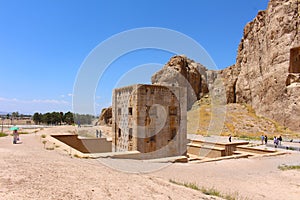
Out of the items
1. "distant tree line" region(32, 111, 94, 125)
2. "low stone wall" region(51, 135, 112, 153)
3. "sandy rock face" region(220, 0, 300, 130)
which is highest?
"sandy rock face" region(220, 0, 300, 130)

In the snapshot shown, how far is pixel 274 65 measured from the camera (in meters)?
37.6

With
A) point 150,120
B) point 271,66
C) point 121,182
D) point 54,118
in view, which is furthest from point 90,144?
point 54,118

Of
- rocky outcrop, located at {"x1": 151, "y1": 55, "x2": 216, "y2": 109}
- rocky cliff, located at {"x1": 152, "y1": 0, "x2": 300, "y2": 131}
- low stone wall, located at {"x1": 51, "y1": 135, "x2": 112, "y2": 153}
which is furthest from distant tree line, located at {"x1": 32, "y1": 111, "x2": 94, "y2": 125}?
low stone wall, located at {"x1": 51, "y1": 135, "x2": 112, "y2": 153}

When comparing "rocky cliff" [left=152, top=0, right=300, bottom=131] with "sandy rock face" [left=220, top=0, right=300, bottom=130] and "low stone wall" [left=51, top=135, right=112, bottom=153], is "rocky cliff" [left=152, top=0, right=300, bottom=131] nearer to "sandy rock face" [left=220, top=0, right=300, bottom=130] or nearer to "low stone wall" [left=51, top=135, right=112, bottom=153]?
"sandy rock face" [left=220, top=0, right=300, bottom=130]

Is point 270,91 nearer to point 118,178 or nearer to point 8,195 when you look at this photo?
point 118,178

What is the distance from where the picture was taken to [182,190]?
6070 millimetres

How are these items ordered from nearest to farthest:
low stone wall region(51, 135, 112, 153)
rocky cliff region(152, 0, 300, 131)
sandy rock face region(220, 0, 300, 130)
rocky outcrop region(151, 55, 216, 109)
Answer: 1. low stone wall region(51, 135, 112, 153)
2. sandy rock face region(220, 0, 300, 130)
3. rocky cliff region(152, 0, 300, 131)
4. rocky outcrop region(151, 55, 216, 109)

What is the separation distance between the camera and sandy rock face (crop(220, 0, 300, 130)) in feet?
113

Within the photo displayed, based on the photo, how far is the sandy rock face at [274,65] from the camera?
1357 inches

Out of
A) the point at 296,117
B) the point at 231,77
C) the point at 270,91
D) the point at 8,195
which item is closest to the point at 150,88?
the point at 8,195

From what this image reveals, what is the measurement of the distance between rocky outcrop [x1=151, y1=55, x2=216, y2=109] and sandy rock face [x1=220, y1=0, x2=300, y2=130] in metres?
15.1

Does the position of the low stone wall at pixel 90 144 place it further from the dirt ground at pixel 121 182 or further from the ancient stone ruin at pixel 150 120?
the dirt ground at pixel 121 182

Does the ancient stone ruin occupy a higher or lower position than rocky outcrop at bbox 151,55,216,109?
lower

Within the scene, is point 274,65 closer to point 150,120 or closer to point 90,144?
point 150,120
